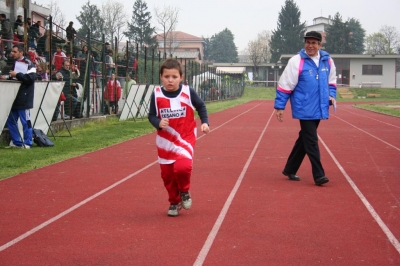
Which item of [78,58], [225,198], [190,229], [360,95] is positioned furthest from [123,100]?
[360,95]

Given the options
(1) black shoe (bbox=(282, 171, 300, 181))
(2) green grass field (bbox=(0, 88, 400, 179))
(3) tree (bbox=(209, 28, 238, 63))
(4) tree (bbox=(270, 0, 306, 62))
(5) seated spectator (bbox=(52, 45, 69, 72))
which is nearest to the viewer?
(1) black shoe (bbox=(282, 171, 300, 181))

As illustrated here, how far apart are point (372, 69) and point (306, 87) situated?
75.1 metres

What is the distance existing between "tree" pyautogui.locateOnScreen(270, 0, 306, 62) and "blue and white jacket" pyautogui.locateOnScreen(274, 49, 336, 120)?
99.5 m

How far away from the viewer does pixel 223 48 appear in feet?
Result: 510

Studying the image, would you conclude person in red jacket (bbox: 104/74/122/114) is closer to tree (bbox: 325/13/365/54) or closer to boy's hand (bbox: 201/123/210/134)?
boy's hand (bbox: 201/123/210/134)

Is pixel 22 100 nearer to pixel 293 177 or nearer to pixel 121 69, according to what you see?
pixel 293 177

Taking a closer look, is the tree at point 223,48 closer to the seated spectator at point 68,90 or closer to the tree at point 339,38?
the tree at point 339,38

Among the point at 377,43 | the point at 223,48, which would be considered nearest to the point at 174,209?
the point at 377,43

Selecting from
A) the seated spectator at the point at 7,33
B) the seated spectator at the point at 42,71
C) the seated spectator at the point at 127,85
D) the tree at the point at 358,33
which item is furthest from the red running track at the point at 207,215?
the tree at the point at 358,33

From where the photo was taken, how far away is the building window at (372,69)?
80.8m

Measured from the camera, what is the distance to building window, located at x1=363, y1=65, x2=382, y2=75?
265 ft

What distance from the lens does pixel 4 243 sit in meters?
5.61

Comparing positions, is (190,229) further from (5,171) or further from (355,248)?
(5,171)

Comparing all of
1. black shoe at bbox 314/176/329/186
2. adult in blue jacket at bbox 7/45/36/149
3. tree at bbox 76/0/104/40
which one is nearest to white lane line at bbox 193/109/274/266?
black shoe at bbox 314/176/329/186
